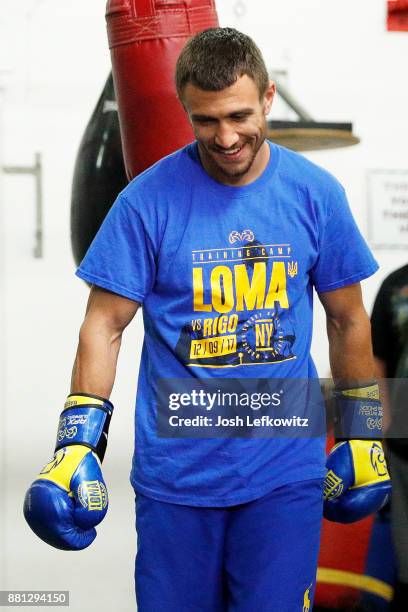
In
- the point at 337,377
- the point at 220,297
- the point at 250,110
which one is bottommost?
the point at 337,377

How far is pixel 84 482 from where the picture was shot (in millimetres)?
1523

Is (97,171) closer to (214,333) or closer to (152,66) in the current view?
(152,66)

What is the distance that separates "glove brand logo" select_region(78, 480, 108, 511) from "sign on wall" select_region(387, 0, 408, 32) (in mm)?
1339

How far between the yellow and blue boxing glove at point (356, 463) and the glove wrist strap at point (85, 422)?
15.4 inches

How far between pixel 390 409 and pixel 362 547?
32 centimetres

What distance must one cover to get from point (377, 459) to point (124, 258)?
21.2 inches

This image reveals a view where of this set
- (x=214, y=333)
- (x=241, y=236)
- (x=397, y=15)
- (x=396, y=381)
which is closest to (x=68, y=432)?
(x=214, y=333)

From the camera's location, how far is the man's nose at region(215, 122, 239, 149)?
154cm

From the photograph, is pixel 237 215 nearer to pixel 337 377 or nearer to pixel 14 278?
pixel 337 377

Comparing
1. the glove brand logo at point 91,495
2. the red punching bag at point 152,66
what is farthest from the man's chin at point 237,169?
the glove brand logo at point 91,495

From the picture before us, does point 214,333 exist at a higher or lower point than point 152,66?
lower

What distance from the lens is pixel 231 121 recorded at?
1552 millimetres

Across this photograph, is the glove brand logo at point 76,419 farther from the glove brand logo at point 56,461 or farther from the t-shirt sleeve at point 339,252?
the t-shirt sleeve at point 339,252

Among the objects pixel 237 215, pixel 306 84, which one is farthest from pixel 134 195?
pixel 306 84
